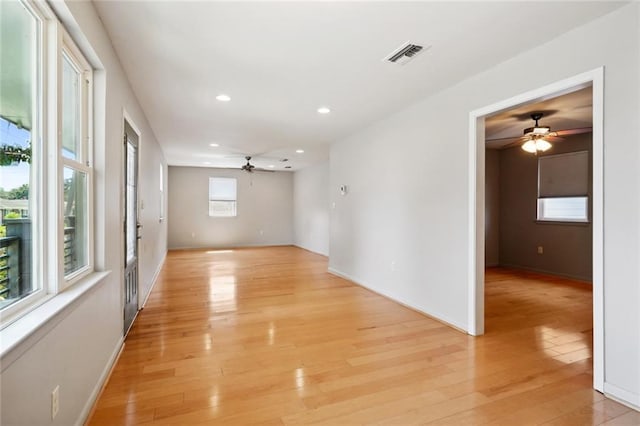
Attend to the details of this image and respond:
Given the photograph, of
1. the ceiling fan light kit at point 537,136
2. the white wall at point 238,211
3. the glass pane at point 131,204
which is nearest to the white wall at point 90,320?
the glass pane at point 131,204

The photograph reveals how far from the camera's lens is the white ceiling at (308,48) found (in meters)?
2.00

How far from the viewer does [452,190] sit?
327 centimetres

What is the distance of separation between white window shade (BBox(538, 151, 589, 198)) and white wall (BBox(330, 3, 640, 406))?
12.3 feet

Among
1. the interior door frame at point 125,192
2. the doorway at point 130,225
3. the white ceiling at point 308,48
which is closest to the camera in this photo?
the white ceiling at point 308,48

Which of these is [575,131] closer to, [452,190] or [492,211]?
[492,211]

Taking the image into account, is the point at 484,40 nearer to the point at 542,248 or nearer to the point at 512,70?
the point at 512,70

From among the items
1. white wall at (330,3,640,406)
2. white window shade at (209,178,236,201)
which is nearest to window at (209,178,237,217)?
white window shade at (209,178,236,201)

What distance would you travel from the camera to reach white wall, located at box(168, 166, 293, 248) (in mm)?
9422

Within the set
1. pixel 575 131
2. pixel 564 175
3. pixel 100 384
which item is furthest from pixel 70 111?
pixel 564 175

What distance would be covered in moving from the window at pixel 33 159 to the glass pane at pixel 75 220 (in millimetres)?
12

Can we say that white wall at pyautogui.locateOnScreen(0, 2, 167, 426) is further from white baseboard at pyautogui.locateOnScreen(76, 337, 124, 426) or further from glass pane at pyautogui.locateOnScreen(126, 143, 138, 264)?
glass pane at pyautogui.locateOnScreen(126, 143, 138, 264)

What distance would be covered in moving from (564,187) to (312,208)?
596 cm

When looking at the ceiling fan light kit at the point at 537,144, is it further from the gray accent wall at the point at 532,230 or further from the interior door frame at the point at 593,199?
the interior door frame at the point at 593,199

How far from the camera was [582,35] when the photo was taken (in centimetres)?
218
